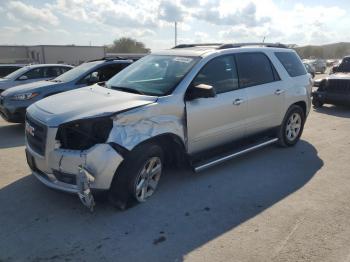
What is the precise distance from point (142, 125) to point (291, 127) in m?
3.62

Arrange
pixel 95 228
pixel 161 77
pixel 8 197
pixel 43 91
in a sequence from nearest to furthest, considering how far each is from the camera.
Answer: pixel 95 228 < pixel 8 197 < pixel 161 77 < pixel 43 91

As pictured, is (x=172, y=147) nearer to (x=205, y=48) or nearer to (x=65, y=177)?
(x=65, y=177)

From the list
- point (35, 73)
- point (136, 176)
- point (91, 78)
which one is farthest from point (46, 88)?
point (136, 176)

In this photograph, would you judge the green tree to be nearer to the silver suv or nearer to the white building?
the white building

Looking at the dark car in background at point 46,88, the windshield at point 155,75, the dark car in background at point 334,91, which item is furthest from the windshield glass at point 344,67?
the windshield at point 155,75

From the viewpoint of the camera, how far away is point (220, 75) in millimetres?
4977

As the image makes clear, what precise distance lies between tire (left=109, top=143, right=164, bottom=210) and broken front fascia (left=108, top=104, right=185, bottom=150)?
13cm

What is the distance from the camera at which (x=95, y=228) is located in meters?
3.70

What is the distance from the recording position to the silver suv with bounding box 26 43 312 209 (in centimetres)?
372

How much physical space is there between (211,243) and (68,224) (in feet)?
5.08

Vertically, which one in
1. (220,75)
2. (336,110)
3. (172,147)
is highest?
Result: (220,75)

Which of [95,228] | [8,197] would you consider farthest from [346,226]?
[8,197]

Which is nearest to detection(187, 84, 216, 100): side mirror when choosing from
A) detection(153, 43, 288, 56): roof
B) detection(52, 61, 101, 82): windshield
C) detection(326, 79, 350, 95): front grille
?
detection(153, 43, 288, 56): roof

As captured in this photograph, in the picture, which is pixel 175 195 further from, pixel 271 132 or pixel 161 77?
pixel 271 132
